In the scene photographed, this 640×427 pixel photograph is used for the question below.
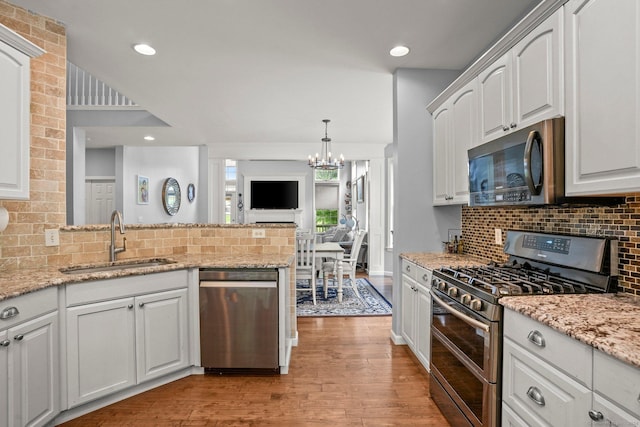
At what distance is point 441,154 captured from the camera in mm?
2941

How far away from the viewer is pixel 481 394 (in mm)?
1576

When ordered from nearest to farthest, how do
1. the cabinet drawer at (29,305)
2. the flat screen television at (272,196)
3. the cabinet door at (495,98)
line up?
1. the cabinet drawer at (29,305)
2. the cabinet door at (495,98)
3. the flat screen television at (272,196)

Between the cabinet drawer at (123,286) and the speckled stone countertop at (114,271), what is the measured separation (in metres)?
0.04

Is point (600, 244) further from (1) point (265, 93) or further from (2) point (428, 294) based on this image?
(1) point (265, 93)

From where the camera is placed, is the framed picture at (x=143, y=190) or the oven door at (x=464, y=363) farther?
the framed picture at (x=143, y=190)

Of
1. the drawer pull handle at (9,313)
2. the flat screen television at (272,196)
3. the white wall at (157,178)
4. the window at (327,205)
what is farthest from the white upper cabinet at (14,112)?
the window at (327,205)

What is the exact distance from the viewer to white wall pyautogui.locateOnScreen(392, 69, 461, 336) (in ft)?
10.3

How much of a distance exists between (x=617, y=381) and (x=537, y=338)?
308 millimetres

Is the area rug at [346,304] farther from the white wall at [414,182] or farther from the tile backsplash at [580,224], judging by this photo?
the tile backsplash at [580,224]

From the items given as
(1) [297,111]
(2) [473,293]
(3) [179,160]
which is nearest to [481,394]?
(2) [473,293]

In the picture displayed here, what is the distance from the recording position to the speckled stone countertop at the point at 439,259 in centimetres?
244

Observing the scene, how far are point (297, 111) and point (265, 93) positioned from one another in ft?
2.50

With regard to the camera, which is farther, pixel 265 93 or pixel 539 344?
pixel 265 93

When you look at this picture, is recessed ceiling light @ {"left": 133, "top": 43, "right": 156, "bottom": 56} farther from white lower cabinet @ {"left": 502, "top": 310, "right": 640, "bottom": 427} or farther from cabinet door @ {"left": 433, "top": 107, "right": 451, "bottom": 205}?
white lower cabinet @ {"left": 502, "top": 310, "right": 640, "bottom": 427}
